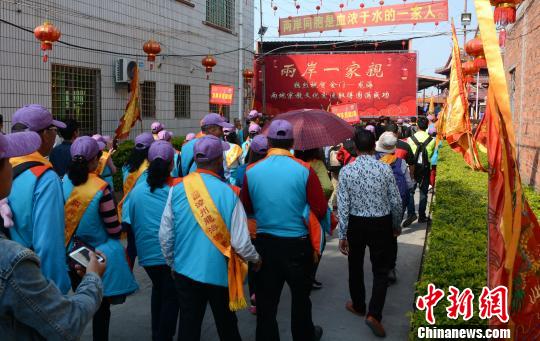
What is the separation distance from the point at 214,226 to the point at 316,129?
91.0 inches

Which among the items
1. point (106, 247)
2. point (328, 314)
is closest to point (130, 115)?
point (328, 314)

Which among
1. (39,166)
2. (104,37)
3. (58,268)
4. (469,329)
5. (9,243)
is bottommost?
(469,329)

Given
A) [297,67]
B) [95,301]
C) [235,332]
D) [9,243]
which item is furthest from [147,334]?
[297,67]

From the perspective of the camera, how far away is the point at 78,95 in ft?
33.9

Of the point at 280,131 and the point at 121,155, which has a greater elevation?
the point at 280,131

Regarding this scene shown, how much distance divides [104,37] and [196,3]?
4.62 meters

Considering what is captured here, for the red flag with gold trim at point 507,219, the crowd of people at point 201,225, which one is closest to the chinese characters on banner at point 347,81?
the crowd of people at point 201,225

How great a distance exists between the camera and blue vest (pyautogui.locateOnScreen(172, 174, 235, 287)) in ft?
10.5

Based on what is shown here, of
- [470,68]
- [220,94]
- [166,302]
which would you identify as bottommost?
[166,302]

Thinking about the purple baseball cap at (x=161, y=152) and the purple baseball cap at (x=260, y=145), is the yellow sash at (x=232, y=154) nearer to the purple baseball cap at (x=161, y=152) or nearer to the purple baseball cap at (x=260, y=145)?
the purple baseball cap at (x=260, y=145)

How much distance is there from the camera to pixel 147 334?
4.43 meters

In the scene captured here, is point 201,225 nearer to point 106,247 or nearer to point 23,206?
point 106,247

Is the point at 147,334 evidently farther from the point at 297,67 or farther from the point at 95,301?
the point at 297,67

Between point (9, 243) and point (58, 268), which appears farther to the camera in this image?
point (58, 268)
